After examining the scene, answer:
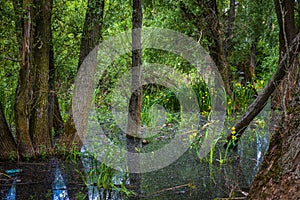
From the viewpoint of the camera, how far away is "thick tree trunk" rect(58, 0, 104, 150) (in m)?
4.80

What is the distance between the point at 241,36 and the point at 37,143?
501 cm

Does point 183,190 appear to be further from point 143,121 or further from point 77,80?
point 143,121

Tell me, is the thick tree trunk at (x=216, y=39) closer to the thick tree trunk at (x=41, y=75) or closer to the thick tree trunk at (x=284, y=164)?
the thick tree trunk at (x=41, y=75)

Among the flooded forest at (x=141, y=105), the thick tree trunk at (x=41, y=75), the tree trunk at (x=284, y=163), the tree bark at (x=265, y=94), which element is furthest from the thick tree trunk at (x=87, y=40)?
the tree trunk at (x=284, y=163)

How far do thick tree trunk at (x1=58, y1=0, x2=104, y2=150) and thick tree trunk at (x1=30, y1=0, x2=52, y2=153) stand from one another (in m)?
0.22

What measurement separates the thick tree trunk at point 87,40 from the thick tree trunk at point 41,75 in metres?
0.22

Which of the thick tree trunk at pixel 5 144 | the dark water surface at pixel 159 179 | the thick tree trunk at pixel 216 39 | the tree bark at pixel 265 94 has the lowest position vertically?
the dark water surface at pixel 159 179

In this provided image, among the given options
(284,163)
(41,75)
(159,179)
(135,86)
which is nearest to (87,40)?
(41,75)

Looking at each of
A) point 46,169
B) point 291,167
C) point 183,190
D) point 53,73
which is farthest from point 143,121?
point 291,167

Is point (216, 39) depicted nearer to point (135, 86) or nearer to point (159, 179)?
point (135, 86)

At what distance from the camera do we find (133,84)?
5652 millimetres

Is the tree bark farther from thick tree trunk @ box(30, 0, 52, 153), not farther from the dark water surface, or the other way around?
thick tree trunk @ box(30, 0, 52, 153)

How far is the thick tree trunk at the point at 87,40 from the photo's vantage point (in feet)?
15.8

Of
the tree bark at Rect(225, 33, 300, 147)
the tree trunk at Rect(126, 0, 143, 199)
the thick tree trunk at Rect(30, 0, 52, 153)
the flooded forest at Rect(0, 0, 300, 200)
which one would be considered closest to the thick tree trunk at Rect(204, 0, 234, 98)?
the flooded forest at Rect(0, 0, 300, 200)
